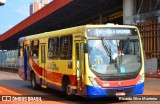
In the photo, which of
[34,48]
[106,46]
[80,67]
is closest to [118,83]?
[106,46]

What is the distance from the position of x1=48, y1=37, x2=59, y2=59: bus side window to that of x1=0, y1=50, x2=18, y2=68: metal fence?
27423 mm

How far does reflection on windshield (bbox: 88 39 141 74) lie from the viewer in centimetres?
1330

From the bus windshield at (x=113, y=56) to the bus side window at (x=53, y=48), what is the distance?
10.7 feet

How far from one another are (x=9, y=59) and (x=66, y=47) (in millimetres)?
35350

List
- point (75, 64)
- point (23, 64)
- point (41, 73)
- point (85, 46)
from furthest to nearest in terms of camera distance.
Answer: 1. point (23, 64)
2. point (41, 73)
3. point (75, 64)
4. point (85, 46)

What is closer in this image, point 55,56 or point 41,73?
point 55,56

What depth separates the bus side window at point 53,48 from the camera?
54.2ft

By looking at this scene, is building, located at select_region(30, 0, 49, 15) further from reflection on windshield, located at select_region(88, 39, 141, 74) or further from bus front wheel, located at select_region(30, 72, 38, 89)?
reflection on windshield, located at select_region(88, 39, 141, 74)

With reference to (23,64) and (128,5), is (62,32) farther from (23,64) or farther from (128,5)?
(128,5)

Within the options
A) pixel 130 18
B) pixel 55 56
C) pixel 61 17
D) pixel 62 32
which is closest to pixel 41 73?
pixel 55 56

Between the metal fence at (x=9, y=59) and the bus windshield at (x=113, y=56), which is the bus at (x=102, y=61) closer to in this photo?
the bus windshield at (x=113, y=56)

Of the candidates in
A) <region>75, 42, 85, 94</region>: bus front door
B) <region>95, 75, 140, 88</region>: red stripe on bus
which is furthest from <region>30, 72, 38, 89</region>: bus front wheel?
<region>95, 75, 140, 88</region>: red stripe on bus

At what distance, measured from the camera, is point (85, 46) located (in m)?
13.3

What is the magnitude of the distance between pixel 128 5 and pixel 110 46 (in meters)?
24.6
